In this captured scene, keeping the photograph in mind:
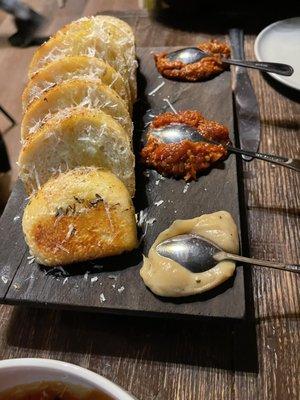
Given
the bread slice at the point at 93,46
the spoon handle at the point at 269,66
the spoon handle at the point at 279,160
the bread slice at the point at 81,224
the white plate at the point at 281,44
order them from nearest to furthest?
the bread slice at the point at 81,224 < the spoon handle at the point at 279,160 < the bread slice at the point at 93,46 < the spoon handle at the point at 269,66 < the white plate at the point at 281,44

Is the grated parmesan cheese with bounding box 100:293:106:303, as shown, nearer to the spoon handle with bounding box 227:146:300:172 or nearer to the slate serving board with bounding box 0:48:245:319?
the slate serving board with bounding box 0:48:245:319

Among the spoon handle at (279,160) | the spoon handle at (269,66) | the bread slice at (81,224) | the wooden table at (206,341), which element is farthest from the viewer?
the spoon handle at (269,66)

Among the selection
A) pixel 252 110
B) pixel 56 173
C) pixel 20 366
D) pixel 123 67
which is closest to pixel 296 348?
pixel 20 366

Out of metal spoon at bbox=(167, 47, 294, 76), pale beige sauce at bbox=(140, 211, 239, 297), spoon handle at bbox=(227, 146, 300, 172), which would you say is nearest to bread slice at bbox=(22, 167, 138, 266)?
pale beige sauce at bbox=(140, 211, 239, 297)

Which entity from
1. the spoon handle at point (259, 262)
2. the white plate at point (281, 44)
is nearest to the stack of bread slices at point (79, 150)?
the spoon handle at point (259, 262)

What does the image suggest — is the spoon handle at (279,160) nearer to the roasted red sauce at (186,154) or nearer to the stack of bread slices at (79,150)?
the roasted red sauce at (186,154)
